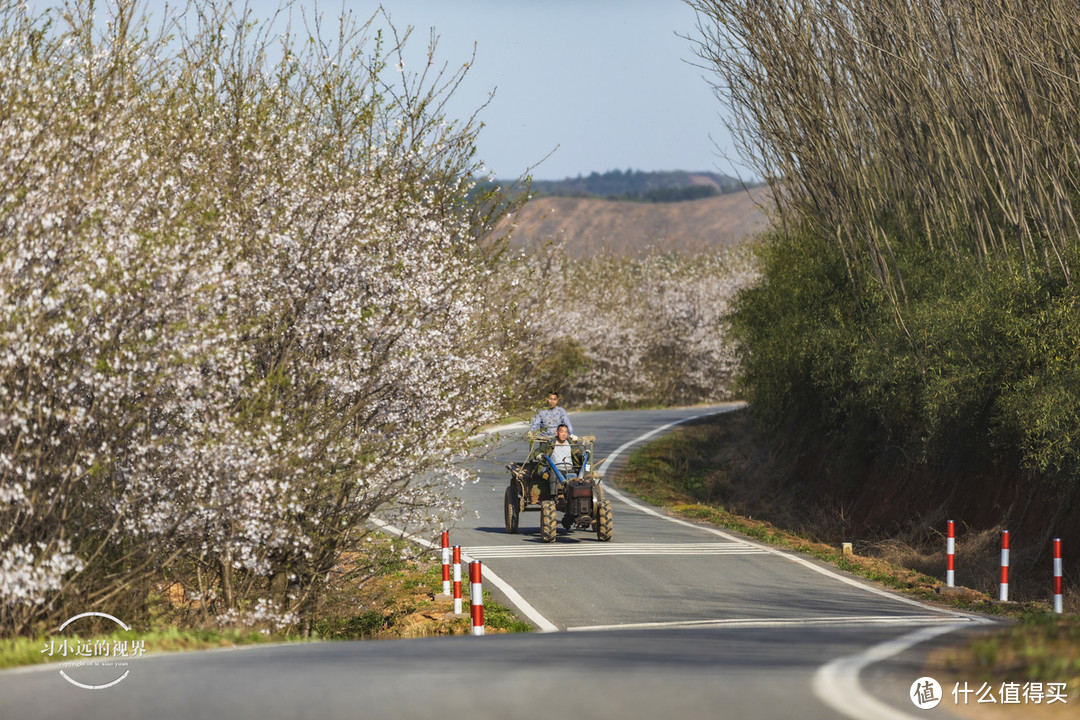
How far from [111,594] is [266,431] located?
189 cm

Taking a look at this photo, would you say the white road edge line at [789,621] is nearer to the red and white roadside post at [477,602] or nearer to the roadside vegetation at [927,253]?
the red and white roadside post at [477,602]

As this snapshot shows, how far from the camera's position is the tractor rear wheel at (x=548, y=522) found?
16766 millimetres

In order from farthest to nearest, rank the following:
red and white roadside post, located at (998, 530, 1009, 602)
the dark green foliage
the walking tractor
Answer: the walking tractor < the dark green foliage < red and white roadside post, located at (998, 530, 1009, 602)

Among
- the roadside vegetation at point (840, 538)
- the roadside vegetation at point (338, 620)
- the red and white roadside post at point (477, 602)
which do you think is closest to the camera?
the roadside vegetation at point (840, 538)

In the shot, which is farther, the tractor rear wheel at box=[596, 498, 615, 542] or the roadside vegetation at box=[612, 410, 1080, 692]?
the tractor rear wheel at box=[596, 498, 615, 542]

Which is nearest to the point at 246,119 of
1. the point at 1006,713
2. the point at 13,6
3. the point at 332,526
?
the point at 13,6

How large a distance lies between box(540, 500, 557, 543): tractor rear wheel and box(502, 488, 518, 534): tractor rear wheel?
2.67 feet

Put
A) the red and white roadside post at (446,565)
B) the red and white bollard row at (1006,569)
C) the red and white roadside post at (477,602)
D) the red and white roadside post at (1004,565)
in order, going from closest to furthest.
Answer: the red and white roadside post at (477,602) < the red and white bollard row at (1006,569) < the red and white roadside post at (446,565) < the red and white roadside post at (1004,565)

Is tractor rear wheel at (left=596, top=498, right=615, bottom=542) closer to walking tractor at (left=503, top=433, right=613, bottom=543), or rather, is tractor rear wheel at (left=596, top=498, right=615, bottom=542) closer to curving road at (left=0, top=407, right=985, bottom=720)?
walking tractor at (left=503, top=433, right=613, bottom=543)

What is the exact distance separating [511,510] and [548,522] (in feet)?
4.24

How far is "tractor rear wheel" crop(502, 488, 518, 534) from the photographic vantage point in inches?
694

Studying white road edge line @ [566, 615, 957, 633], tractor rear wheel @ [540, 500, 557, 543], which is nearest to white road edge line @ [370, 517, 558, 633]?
white road edge line @ [566, 615, 957, 633]

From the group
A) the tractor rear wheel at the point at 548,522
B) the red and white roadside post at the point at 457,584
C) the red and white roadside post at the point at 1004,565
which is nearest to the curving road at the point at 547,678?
the red and white roadside post at the point at 457,584

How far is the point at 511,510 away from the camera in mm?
17984
